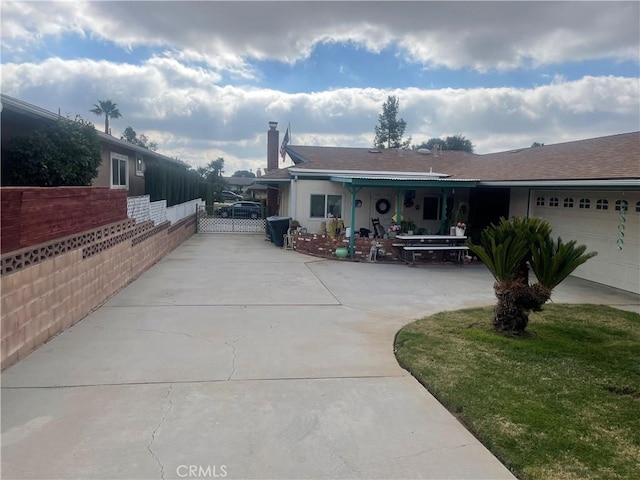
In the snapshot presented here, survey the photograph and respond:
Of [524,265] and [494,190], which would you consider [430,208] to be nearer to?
[494,190]

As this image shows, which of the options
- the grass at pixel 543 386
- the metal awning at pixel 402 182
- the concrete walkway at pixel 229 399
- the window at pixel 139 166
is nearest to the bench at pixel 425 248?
the metal awning at pixel 402 182

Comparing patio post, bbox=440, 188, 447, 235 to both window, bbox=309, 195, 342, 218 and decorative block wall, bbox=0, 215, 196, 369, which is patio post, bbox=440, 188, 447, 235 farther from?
decorative block wall, bbox=0, 215, 196, 369

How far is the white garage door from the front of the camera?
35.6ft

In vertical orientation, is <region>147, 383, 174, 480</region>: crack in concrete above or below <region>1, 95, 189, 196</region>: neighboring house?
below

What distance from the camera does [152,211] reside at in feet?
44.3

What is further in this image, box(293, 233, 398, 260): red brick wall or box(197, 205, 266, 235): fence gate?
box(197, 205, 266, 235): fence gate

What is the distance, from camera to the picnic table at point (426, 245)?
14609 mm

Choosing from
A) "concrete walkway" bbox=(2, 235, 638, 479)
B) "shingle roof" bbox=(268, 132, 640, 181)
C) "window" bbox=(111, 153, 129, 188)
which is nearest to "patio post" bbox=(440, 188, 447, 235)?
"shingle roof" bbox=(268, 132, 640, 181)

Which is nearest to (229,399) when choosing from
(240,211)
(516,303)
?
(516,303)

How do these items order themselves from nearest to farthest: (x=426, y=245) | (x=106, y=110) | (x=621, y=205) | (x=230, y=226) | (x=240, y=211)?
(x=621, y=205) < (x=426, y=245) < (x=230, y=226) < (x=240, y=211) < (x=106, y=110)

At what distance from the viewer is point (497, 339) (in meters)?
6.58

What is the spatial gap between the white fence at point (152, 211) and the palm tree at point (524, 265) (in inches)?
328

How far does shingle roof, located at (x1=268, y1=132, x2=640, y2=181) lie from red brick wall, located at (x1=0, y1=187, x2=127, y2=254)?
35.3ft

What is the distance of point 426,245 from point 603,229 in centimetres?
502
